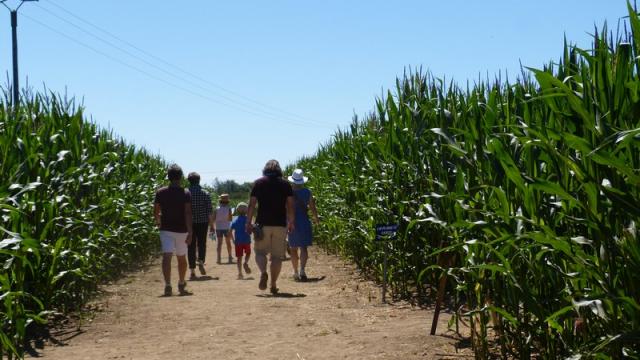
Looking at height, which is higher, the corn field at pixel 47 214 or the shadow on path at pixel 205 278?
the corn field at pixel 47 214

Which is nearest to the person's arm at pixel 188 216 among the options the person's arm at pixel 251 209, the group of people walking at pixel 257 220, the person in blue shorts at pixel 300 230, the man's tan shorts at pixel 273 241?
the group of people walking at pixel 257 220

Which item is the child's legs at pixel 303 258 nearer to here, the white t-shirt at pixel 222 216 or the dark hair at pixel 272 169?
the dark hair at pixel 272 169

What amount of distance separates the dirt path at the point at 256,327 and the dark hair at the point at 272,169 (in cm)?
168

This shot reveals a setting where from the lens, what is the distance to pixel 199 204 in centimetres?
1410

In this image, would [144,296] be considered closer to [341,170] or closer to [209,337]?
[209,337]

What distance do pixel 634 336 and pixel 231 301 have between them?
7618mm

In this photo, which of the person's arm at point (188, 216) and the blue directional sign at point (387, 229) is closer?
the blue directional sign at point (387, 229)

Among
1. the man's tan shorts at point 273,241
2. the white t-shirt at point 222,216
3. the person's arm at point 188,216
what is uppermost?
the white t-shirt at point 222,216

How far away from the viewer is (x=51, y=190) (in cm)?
796

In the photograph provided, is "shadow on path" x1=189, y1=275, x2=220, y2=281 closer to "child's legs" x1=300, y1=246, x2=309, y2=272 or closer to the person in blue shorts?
the person in blue shorts

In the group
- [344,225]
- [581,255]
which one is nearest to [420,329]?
[581,255]

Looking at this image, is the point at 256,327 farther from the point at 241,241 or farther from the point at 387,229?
the point at 241,241

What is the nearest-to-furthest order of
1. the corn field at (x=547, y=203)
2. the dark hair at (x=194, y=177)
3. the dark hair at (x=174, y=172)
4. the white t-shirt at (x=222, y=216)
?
the corn field at (x=547, y=203)
the dark hair at (x=174, y=172)
the dark hair at (x=194, y=177)
the white t-shirt at (x=222, y=216)

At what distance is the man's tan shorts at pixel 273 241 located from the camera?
1109 centimetres
